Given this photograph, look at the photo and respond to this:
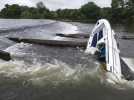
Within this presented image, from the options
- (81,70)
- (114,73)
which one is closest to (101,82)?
(114,73)

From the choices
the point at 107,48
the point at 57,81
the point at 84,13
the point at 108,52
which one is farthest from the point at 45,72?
the point at 84,13

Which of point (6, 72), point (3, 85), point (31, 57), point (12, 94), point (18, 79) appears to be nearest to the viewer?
point (12, 94)

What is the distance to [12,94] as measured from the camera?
21.6 feet

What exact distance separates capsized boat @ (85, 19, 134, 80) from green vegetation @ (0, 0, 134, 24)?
4640cm

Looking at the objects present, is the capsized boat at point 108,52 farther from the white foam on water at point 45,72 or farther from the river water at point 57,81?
the white foam on water at point 45,72

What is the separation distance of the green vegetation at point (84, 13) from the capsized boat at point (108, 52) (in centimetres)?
4640

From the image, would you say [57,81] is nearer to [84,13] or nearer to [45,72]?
[45,72]

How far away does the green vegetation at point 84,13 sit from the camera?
203ft

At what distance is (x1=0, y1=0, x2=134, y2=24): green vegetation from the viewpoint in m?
61.8

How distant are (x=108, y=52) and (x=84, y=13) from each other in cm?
6325

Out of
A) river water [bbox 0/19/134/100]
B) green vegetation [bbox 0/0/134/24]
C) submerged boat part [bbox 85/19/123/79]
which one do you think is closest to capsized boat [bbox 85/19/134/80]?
submerged boat part [bbox 85/19/123/79]

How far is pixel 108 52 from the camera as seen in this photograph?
9.23 metres

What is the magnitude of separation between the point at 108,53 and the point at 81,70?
1.20m

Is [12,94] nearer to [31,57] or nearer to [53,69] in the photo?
[53,69]
